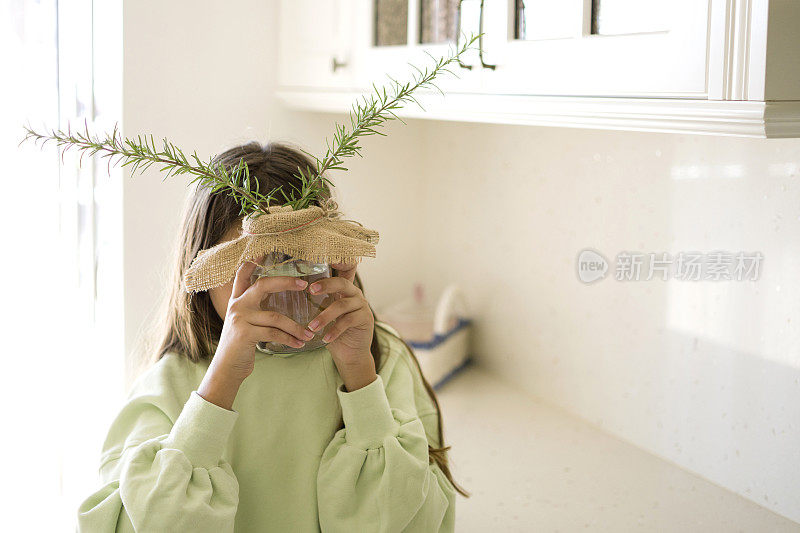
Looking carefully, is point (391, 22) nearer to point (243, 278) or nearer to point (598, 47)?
point (598, 47)

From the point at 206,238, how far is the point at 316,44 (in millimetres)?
604

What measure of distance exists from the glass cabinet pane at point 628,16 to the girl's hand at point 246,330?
1.35 feet

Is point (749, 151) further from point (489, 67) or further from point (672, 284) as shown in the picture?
point (489, 67)

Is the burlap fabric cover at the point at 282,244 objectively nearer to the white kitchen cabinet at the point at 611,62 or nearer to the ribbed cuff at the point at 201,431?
the ribbed cuff at the point at 201,431

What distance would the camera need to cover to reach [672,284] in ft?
4.06

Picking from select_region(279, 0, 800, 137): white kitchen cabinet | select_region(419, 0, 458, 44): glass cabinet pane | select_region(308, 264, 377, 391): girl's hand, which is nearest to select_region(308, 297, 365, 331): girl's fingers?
select_region(308, 264, 377, 391): girl's hand

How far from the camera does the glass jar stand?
2.43ft

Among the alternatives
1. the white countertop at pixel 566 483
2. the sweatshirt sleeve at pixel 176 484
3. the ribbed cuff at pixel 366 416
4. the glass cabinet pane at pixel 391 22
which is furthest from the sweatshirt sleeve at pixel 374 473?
the glass cabinet pane at pixel 391 22

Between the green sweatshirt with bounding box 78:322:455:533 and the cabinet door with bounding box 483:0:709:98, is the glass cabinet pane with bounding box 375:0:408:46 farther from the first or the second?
the green sweatshirt with bounding box 78:322:455:533

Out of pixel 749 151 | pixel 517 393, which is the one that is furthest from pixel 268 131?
pixel 749 151

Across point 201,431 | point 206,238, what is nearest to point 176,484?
point 201,431

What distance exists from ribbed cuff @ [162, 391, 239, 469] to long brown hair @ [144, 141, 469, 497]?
0.13 meters

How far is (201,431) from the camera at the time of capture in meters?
0.78

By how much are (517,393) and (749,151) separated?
0.68 metres
